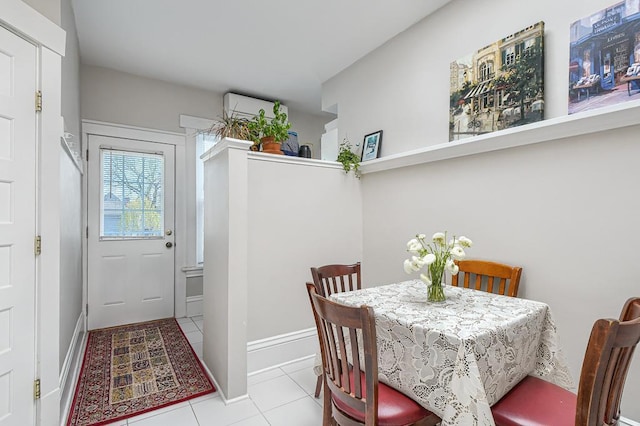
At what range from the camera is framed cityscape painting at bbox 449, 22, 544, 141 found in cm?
196

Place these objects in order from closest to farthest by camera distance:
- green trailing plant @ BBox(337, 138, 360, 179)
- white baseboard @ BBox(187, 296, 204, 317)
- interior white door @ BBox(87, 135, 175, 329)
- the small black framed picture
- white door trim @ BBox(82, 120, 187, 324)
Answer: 1. green trailing plant @ BBox(337, 138, 360, 179)
2. the small black framed picture
3. interior white door @ BBox(87, 135, 175, 329)
4. white door trim @ BBox(82, 120, 187, 324)
5. white baseboard @ BBox(187, 296, 204, 317)

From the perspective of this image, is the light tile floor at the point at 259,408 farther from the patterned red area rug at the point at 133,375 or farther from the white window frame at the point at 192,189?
the white window frame at the point at 192,189

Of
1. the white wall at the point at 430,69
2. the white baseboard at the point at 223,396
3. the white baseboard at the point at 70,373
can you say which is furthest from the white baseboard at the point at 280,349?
the white wall at the point at 430,69

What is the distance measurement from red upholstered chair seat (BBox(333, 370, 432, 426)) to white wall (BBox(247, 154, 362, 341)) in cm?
134

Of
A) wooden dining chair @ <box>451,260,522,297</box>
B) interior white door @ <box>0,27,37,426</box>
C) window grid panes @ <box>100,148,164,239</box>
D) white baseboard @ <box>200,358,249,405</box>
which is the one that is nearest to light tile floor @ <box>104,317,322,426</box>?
white baseboard @ <box>200,358,249,405</box>

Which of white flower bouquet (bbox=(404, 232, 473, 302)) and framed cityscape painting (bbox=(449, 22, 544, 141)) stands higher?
framed cityscape painting (bbox=(449, 22, 544, 141))

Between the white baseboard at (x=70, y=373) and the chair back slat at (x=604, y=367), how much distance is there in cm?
257

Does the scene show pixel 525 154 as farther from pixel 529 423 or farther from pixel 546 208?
pixel 529 423

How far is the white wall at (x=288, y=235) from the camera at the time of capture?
252 cm

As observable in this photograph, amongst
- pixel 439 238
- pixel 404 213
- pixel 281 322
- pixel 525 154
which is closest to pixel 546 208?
pixel 525 154

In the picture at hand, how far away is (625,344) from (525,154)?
1349mm

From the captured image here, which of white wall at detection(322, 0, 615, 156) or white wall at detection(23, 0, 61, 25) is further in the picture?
A: white wall at detection(322, 0, 615, 156)

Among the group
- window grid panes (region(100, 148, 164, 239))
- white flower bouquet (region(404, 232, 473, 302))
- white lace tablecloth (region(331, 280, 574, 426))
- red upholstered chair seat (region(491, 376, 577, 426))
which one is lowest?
red upholstered chair seat (region(491, 376, 577, 426))

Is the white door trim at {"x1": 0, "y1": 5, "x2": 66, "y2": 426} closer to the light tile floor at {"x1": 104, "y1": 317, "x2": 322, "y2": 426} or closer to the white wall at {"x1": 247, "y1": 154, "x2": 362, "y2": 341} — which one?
the light tile floor at {"x1": 104, "y1": 317, "x2": 322, "y2": 426}
